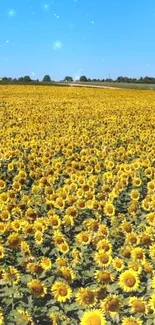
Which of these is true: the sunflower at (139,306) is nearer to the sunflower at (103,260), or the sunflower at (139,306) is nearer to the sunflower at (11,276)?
the sunflower at (103,260)

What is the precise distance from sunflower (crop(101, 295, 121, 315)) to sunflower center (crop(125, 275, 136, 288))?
1.31 ft

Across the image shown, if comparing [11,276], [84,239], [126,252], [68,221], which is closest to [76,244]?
[84,239]

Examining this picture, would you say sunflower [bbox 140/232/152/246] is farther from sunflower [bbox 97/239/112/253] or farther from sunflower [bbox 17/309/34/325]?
sunflower [bbox 17/309/34/325]

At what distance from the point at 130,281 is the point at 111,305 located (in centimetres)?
49

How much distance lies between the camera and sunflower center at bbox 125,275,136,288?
15.2ft

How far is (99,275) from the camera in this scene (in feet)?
15.6

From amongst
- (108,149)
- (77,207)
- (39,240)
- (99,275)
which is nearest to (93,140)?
(108,149)

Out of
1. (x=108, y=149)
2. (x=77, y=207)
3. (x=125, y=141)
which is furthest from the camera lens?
(x=125, y=141)

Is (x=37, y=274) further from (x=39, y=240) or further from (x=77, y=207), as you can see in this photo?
(x=77, y=207)

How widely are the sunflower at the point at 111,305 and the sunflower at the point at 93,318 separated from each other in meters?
0.13

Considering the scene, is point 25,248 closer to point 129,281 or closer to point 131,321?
point 129,281

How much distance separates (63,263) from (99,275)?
460 mm

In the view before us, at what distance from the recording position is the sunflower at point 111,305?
13.7 feet

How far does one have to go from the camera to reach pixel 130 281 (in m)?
4.65
